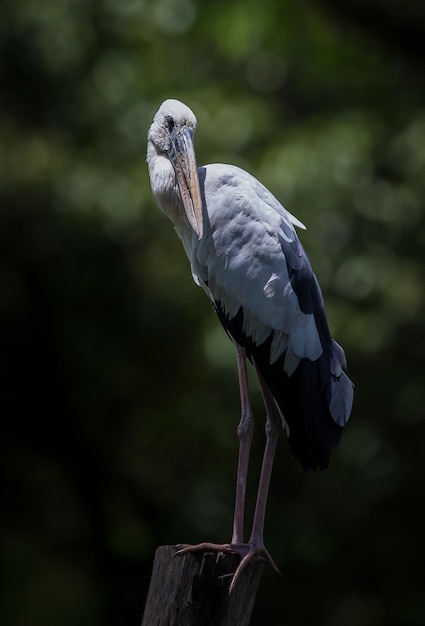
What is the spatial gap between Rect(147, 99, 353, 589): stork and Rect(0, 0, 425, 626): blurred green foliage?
3.59 metres

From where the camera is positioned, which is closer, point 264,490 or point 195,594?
point 195,594

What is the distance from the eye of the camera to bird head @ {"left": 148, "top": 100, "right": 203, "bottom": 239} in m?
4.53

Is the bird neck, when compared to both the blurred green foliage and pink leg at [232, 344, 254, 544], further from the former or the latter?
Result: the blurred green foliage

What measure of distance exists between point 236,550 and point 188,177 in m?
1.51

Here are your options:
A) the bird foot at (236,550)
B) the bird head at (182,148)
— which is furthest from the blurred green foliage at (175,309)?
the bird foot at (236,550)

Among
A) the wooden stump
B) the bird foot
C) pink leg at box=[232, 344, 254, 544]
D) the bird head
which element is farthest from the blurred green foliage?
the wooden stump

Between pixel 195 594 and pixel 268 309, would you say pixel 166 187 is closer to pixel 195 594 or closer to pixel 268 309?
pixel 268 309

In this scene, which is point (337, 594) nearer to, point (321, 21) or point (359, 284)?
point (359, 284)

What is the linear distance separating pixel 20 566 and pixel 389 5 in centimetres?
580

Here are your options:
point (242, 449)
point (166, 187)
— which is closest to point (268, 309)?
point (242, 449)

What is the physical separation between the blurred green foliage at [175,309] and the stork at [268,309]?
359 cm

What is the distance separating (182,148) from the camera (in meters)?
4.80

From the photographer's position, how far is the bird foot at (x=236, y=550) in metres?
3.81

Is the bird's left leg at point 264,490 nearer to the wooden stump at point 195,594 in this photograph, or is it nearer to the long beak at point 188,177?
the wooden stump at point 195,594
